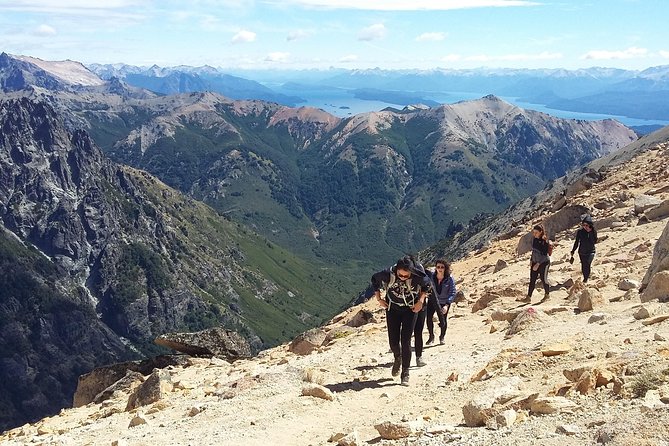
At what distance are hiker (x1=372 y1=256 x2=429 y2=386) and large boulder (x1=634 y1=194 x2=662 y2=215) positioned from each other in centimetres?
2136

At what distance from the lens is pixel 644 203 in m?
31.8

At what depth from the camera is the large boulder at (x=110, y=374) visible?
950 inches

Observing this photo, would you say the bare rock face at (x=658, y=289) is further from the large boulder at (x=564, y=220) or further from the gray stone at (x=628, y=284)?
the large boulder at (x=564, y=220)

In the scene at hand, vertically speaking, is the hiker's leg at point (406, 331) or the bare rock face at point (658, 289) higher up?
the bare rock face at point (658, 289)

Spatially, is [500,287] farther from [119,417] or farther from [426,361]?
[119,417]

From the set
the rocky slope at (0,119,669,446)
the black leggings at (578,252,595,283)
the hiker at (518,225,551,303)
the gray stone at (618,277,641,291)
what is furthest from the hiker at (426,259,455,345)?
the black leggings at (578,252,595,283)

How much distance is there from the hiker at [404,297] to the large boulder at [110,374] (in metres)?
11.8

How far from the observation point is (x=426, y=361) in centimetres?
1742

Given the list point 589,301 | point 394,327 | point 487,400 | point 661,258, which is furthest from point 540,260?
point 487,400

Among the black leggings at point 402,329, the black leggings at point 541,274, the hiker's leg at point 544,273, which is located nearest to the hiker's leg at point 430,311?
the black leggings at point 402,329

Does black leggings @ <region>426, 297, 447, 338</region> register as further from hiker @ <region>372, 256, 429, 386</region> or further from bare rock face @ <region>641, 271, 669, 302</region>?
bare rock face @ <region>641, 271, 669, 302</region>

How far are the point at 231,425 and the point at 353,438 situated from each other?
363 centimetres

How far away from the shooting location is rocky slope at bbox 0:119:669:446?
949 centimetres

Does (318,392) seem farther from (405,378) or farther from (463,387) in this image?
(463,387)
